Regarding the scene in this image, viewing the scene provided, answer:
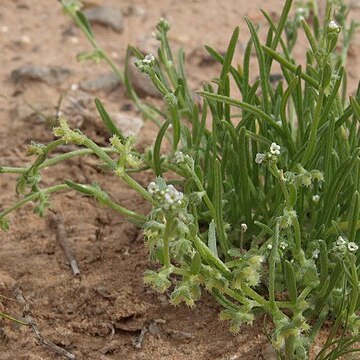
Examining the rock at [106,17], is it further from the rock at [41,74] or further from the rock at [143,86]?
the rock at [143,86]

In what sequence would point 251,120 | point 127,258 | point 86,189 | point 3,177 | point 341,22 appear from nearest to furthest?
1. point 86,189
2. point 251,120
3. point 127,258
4. point 341,22
5. point 3,177

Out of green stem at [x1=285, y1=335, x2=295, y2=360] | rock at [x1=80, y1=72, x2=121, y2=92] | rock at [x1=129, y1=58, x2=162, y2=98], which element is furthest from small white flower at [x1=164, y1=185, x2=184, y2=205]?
rock at [x1=80, y1=72, x2=121, y2=92]

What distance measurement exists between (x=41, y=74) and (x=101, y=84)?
346 mm

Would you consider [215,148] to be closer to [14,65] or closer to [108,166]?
[108,166]

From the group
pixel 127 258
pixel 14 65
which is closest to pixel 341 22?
pixel 127 258

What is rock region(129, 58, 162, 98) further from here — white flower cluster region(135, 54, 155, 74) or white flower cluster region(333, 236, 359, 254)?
white flower cluster region(333, 236, 359, 254)

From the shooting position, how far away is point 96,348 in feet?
8.87

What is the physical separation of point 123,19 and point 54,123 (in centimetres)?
153

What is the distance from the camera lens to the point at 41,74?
14.4 feet

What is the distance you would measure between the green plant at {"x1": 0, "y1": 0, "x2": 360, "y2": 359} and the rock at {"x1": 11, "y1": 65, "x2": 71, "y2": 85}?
1.42 m

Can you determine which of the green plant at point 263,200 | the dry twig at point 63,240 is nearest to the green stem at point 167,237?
the green plant at point 263,200

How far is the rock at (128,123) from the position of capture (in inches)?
157

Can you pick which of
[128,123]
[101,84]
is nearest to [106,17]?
[101,84]

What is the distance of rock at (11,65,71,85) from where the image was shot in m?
4.37
